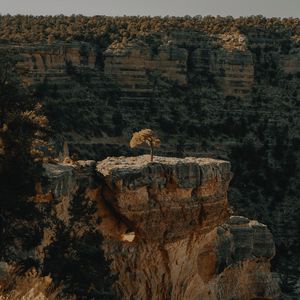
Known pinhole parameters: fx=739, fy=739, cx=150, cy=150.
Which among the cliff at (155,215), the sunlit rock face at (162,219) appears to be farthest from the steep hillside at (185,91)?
the cliff at (155,215)

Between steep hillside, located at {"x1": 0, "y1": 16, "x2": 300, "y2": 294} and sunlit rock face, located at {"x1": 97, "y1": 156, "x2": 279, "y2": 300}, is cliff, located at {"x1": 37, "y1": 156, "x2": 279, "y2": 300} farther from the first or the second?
steep hillside, located at {"x1": 0, "y1": 16, "x2": 300, "y2": 294}

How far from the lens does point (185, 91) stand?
199 ft

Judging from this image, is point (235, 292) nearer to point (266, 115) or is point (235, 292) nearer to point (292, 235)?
point (292, 235)

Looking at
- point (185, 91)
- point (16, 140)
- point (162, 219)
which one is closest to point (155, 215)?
A: point (162, 219)

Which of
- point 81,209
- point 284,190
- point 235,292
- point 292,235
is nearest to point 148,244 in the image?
point 81,209

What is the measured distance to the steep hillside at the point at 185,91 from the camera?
52281mm

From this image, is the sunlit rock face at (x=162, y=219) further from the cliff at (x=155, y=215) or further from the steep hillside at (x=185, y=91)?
the steep hillside at (x=185, y=91)

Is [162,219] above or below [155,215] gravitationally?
below

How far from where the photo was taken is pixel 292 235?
5056 centimetres

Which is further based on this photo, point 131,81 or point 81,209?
point 131,81

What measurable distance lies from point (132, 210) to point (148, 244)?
148 centimetres

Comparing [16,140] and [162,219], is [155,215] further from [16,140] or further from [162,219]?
[16,140]

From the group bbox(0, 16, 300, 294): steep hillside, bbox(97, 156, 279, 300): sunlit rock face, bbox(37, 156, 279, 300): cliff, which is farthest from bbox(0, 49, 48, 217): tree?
bbox(0, 16, 300, 294): steep hillside

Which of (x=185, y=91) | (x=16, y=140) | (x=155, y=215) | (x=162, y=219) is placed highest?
(x=16, y=140)
